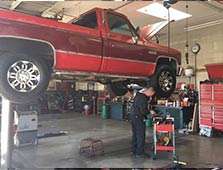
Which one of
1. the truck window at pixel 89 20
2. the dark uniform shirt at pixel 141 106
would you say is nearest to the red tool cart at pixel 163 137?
the dark uniform shirt at pixel 141 106

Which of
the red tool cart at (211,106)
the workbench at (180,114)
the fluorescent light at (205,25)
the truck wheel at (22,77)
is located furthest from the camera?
the fluorescent light at (205,25)

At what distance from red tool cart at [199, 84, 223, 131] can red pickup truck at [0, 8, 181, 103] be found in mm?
3824

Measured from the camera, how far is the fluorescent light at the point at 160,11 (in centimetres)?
721

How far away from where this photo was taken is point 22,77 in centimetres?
318

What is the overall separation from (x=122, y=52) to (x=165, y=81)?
1.28 m

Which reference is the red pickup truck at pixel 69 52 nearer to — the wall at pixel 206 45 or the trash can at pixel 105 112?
the wall at pixel 206 45

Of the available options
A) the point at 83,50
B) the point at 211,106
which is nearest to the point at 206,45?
the point at 211,106

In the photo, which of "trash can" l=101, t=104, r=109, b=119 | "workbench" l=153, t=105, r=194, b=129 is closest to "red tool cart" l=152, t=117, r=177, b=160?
"workbench" l=153, t=105, r=194, b=129

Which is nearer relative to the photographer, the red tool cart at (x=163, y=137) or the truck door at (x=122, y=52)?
the truck door at (x=122, y=52)

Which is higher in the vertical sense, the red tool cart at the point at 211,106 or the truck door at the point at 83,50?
the truck door at the point at 83,50

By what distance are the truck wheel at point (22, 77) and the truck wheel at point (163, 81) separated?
2.18m

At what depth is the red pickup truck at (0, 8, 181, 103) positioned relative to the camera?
308 centimetres

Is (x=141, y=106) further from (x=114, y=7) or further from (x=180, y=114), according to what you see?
(x=180, y=114)

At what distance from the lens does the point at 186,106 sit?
8961 mm
